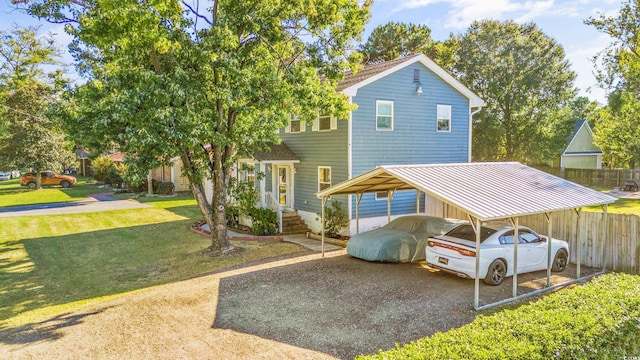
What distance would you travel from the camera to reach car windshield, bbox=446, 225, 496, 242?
35.7 ft

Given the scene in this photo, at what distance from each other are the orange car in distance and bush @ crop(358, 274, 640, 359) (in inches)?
1665

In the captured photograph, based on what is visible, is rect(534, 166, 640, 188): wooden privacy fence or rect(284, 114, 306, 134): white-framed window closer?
rect(284, 114, 306, 134): white-framed window

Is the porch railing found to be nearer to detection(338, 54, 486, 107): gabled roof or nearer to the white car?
detection(338, 54, 486, 107): gabled roof

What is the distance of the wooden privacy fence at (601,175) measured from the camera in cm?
3438

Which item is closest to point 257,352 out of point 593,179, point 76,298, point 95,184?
point 76,298

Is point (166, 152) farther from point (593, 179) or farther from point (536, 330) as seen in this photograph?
point (593, 179)

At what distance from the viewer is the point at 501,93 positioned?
32.0 meters

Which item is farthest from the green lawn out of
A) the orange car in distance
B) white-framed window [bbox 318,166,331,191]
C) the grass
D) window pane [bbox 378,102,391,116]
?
window pane [bbox 378,102,391,116]

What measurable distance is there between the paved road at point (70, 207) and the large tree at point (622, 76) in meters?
33.2

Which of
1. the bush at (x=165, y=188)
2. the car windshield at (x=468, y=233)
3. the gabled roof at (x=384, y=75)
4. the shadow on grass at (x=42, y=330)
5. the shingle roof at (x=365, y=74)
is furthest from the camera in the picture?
the bush at (x=165, y=188)

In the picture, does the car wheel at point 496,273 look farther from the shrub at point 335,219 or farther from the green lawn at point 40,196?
the green lawn at point 40,196

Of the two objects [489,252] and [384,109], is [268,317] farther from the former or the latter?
[384,109]

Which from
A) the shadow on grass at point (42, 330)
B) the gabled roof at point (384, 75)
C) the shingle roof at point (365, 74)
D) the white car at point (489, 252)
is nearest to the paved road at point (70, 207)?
the shingle roof at point (365, 74)

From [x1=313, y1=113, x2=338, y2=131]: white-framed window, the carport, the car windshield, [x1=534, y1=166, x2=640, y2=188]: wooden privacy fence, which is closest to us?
the carport
